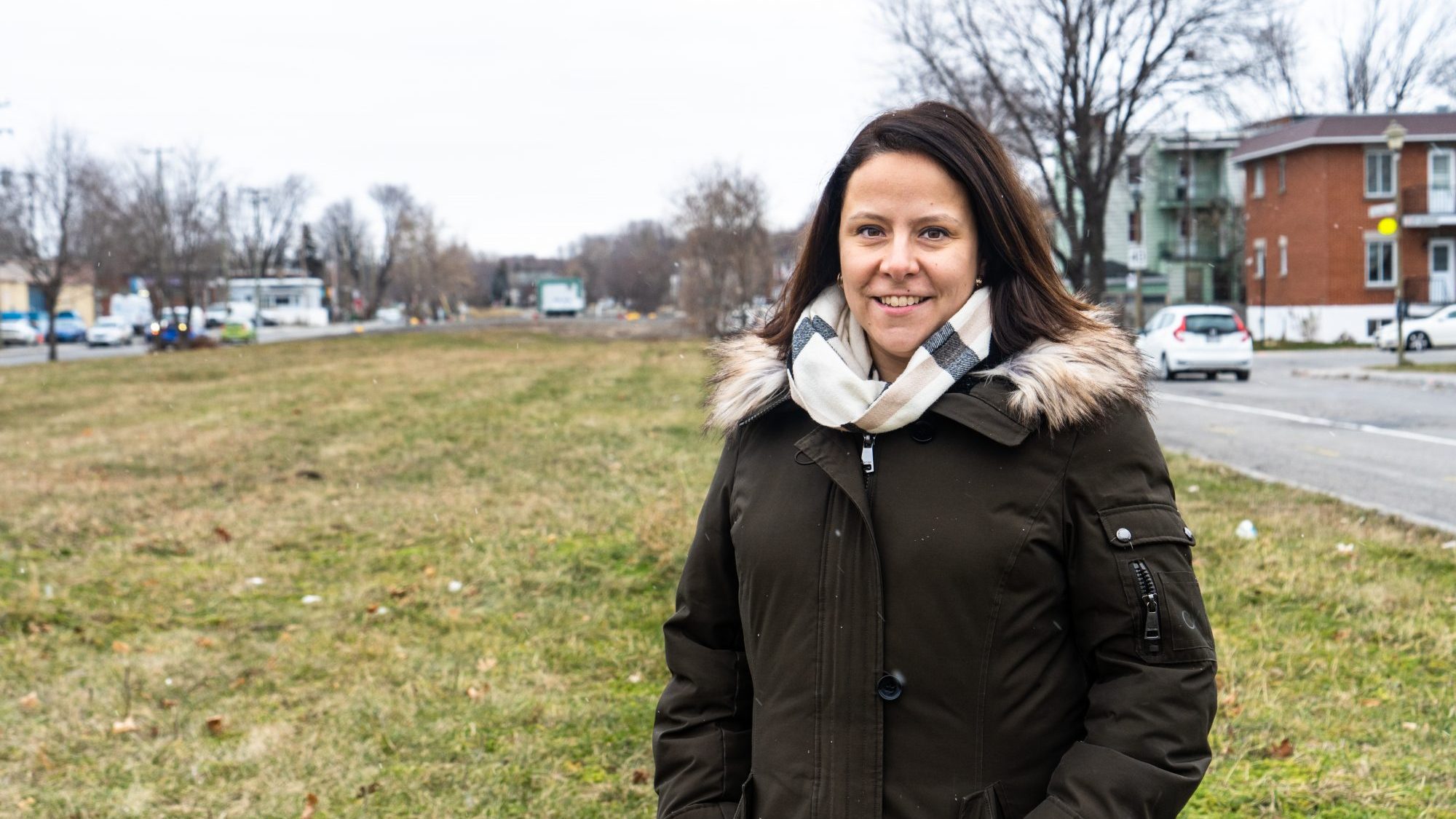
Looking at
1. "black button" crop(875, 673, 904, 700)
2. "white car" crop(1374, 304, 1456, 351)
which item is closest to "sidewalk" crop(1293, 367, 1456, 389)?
"white car" crop(1374, 304, 1456, 351)

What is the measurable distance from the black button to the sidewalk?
20188 millimetres

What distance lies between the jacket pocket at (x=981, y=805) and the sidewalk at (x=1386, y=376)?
20126 mm

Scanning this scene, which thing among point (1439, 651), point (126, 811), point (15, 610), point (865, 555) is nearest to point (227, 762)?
point (126, 811)

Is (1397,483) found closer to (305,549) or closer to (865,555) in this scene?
(305,549)

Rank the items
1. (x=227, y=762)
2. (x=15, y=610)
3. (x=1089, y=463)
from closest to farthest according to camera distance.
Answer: (x=1089, y=463) → (x=227, y=762) → (x=15, y=610)

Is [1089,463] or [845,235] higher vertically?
[845,235]

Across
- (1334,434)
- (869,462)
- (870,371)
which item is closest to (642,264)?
(1334,434)

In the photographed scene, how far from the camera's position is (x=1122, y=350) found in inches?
83.4

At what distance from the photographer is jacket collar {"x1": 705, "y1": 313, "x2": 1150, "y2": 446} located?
6.39 ft

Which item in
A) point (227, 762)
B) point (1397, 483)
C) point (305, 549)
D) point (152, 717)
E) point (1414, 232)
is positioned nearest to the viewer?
point (227, 762)

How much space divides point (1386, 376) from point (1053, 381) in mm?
21882

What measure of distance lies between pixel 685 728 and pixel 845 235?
958 mm

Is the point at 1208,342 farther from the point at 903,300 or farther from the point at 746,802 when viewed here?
the point at 746,802

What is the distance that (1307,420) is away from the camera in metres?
14.9
